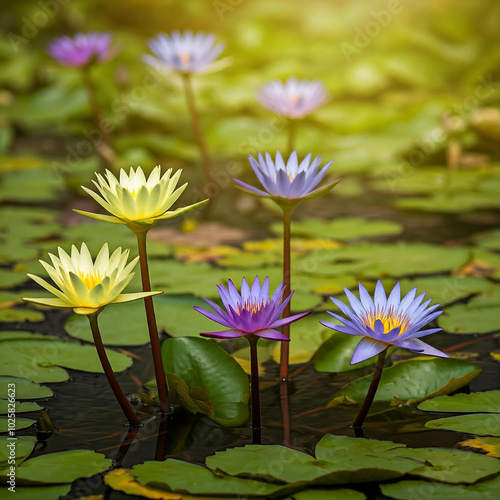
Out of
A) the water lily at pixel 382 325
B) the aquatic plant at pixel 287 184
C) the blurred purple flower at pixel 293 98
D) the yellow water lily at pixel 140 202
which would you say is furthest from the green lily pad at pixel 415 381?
the blurred purple flower at pixel 293 98

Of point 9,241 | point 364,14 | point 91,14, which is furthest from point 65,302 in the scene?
point 91,14

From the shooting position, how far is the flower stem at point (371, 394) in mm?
967

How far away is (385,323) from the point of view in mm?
994

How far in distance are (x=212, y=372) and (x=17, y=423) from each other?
34 centimetres

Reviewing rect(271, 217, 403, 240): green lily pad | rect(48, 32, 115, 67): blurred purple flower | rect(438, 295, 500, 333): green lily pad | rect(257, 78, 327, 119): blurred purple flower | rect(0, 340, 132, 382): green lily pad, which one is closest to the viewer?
rect(0, 340, 132, 382): green lily pad

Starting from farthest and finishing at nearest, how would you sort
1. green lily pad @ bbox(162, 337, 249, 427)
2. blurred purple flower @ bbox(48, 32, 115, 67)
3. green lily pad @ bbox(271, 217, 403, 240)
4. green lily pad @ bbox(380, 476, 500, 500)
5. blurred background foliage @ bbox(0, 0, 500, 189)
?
blurred background foliage @ bbox(0, 0, 500, 189) → blurred purple flower @ bbox(48, 32, 115, 67) → green lily pad @ bbox(271, 217, 403, 240) → green lily pad @ bbox(162, 337, 249, 427) → green lily pad @ bbox(380, 476, 500, 500)

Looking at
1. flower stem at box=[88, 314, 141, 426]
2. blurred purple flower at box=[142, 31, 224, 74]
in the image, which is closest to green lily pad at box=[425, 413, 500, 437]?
flower stem at box=[88, 314, 141, 426]

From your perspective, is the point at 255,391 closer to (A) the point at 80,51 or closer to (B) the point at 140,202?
(B) the point at 140,202

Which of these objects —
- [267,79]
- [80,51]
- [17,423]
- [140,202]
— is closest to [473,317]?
[140,202]

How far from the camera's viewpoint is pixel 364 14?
484 centimetres

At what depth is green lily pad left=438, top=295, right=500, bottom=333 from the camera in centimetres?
149

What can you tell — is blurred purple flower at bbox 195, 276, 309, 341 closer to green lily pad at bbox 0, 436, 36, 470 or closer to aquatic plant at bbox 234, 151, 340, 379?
aquatic plant at bbox 234, 151, 340, 379

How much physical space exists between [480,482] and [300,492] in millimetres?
253

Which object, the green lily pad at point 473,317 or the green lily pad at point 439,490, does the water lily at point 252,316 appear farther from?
the green lily pad at point 473,317
